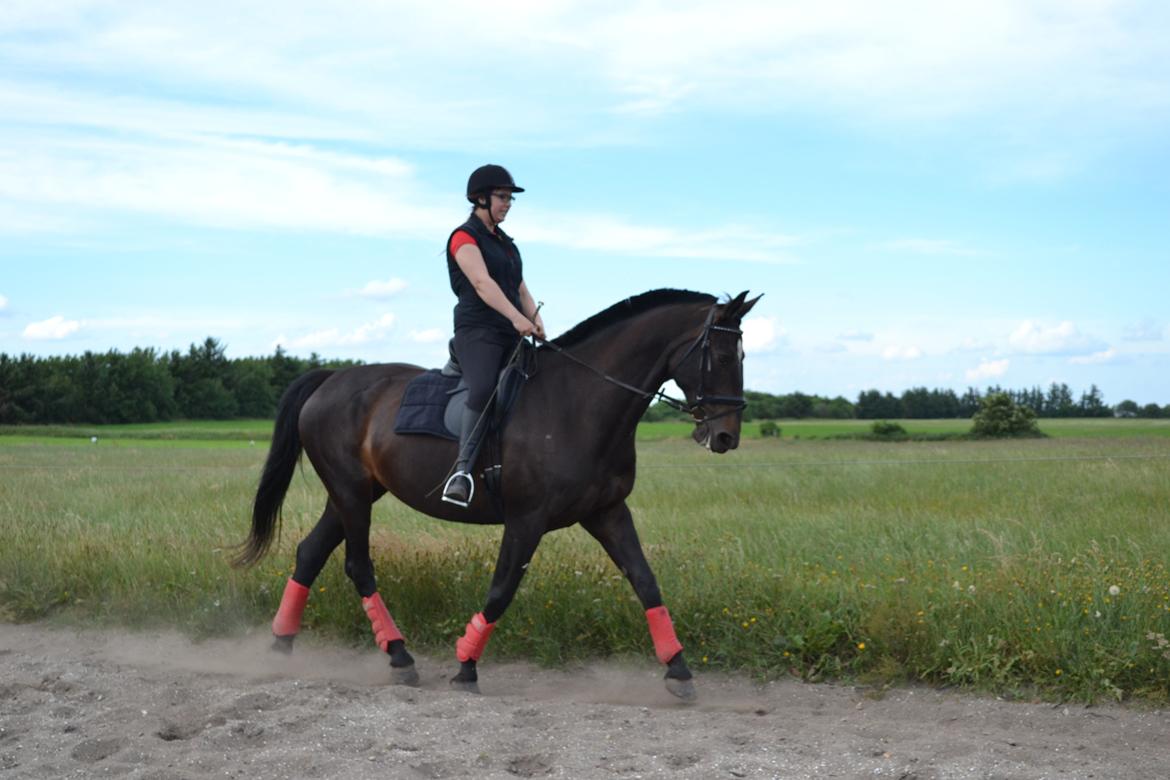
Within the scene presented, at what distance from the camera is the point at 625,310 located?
6.60m

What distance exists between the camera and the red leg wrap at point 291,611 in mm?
7570

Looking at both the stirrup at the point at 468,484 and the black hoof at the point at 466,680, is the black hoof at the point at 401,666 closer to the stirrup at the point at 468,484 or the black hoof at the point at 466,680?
the black hoof at the point at 466,680

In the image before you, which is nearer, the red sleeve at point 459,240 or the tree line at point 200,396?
the red sleeve at point 459,240

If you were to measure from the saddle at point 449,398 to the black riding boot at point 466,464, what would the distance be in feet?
0.31

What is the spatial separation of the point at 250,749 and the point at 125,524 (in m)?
7.15

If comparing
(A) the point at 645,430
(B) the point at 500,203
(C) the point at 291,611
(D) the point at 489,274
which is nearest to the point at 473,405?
(D) the point at 489,274

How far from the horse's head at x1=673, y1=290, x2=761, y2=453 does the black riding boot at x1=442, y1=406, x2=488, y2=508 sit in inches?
52.2

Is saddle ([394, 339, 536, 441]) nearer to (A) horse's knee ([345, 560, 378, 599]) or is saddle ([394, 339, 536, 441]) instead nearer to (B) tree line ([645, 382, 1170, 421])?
(A) horse's knee ([345, 560, 378, 599])

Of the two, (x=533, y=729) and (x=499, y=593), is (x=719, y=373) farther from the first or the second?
(x=533, y=729)

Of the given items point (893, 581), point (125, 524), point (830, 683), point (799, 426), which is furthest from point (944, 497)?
point (799, 426)

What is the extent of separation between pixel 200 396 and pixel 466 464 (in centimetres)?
5605

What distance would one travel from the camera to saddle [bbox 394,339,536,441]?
652 cm

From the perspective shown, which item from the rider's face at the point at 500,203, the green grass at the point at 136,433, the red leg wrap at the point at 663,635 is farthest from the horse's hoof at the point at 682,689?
the green grass at the point at 136,433

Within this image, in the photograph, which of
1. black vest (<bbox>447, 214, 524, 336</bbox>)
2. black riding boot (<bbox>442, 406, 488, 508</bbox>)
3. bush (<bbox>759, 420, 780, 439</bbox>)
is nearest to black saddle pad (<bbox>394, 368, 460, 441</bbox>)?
black riding boot (<bbox>442, 406, 488, 508</bbox>)
